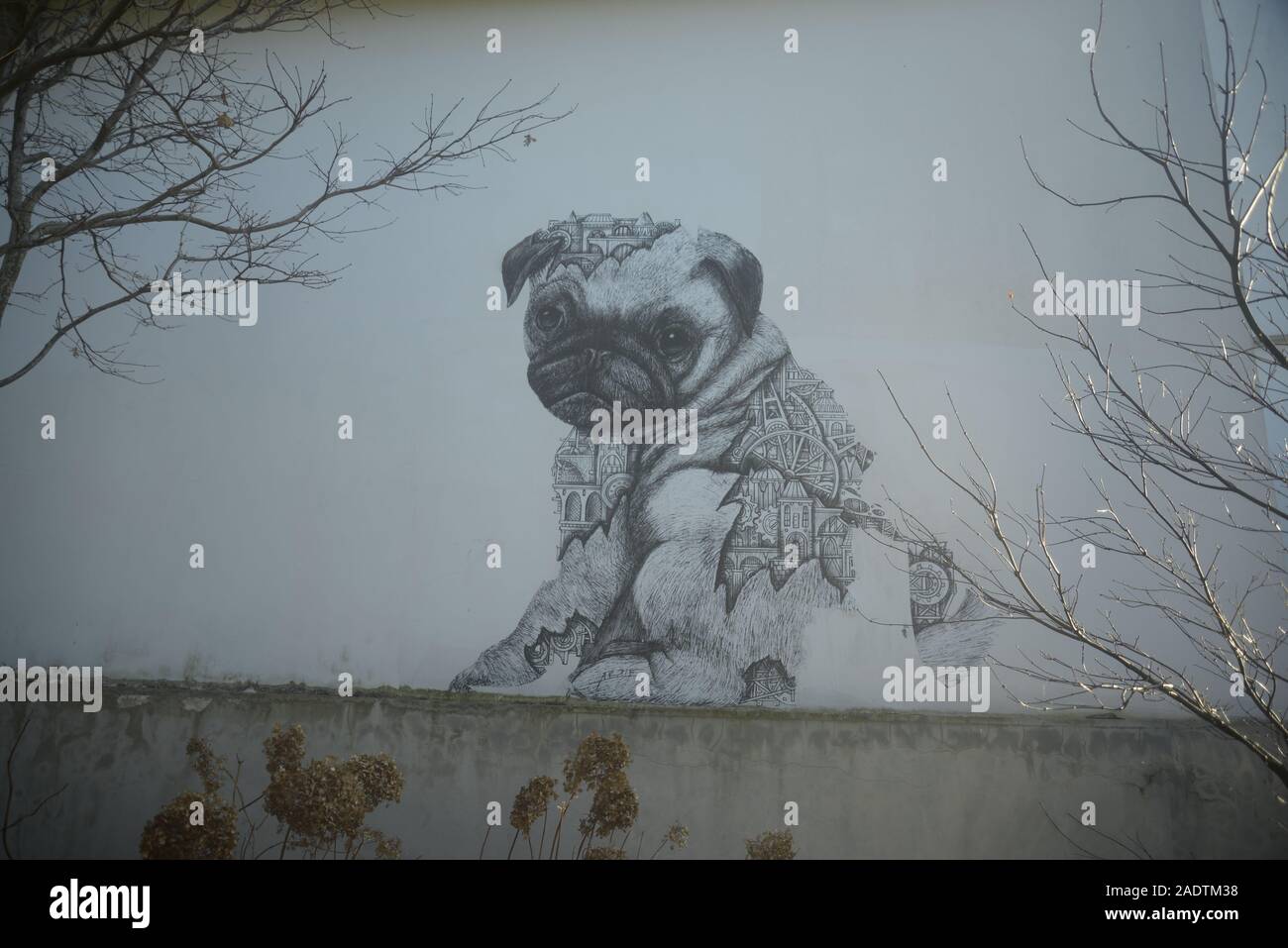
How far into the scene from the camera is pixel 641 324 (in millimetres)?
7562

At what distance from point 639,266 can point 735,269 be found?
2.36ft

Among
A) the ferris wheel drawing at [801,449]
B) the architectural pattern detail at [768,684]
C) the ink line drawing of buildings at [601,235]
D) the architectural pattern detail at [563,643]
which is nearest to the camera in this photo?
the architectural pattern detail at [768,684]

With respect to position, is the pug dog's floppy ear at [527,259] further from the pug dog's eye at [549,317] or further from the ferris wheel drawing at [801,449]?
the ferris wheel drawing at [801,449]

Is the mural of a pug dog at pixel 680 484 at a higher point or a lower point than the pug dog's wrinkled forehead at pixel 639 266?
→ lower

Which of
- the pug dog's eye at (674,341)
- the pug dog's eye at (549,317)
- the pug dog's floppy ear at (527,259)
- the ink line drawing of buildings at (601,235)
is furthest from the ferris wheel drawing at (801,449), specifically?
the pug dog's floppy ear at (527,259)

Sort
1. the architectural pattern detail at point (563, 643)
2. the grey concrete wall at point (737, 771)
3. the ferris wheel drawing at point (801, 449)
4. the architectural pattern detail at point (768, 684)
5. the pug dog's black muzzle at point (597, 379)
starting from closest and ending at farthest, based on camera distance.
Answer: the grey concrete wall at point (737, 771), the architectural pattern detail at point (768, 684), the architectural pattern detail at point (563, 643), the ferris wheel drawing at point (801, 449), the pug dog's black muzzle at point (597, 379)

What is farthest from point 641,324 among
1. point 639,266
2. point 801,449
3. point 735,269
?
point 801,449

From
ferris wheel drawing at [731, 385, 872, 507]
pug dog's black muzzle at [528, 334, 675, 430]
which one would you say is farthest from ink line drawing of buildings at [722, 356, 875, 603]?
pug dog's black muzzle at [528, 334, 675, 430]

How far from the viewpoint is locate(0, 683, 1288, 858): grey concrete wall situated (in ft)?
22.4

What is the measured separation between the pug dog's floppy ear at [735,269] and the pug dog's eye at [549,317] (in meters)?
1.06

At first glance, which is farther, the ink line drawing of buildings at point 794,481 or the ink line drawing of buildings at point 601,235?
the ink line drawing of buildings at point 601,235

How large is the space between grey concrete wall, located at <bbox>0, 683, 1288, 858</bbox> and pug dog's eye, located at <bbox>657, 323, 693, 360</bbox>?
2586mm

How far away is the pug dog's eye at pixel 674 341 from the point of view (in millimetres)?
7516

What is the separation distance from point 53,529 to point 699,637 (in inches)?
195
